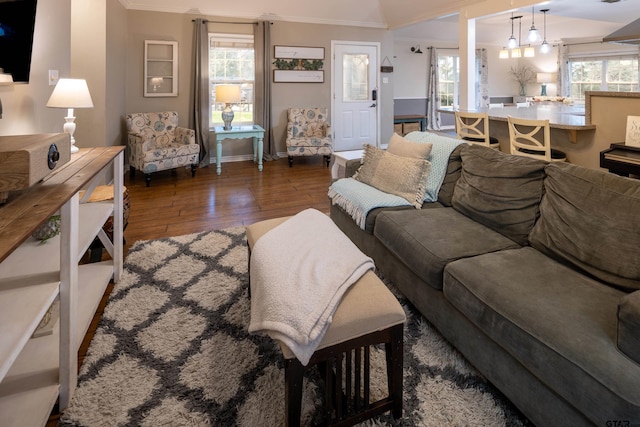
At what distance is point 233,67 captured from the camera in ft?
21.0

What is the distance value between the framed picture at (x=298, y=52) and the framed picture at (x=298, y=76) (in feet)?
0.79

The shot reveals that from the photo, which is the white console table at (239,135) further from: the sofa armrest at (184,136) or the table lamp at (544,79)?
the table lamp at (544,79)

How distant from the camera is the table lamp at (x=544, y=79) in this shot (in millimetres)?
9883

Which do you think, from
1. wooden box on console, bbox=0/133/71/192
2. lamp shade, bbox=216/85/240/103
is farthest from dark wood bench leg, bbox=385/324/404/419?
lamp shade, bbox=216/85/240/103

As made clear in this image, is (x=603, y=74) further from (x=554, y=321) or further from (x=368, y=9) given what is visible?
(x=554, y=321)

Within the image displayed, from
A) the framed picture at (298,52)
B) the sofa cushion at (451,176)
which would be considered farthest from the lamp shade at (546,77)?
the sofa cushion at (451,176)

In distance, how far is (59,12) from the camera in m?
2.74

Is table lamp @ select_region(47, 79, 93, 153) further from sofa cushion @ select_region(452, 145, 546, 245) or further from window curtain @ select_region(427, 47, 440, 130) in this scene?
window curtain @ select_region(427, 47, 440, 130)

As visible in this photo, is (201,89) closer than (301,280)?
No

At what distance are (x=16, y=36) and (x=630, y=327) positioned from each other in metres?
2.86

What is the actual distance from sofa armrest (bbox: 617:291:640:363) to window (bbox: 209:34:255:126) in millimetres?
6144

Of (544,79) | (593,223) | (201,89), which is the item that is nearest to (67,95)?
(593,223)

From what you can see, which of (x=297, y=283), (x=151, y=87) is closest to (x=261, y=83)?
(x=151, y=87)

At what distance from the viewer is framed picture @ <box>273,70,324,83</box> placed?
659 centimetres
